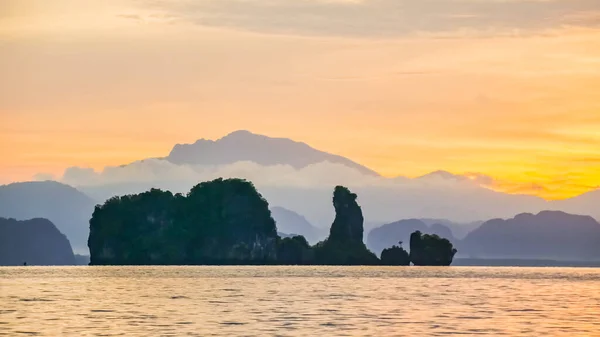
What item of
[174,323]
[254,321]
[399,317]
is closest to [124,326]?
[174,323]

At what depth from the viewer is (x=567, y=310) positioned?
9988 cm

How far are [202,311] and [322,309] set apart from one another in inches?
442

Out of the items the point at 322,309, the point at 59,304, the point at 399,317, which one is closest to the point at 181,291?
the point at 59,304

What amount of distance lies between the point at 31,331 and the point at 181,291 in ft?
200

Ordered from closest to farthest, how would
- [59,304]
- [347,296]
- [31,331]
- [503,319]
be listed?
[31,331], [503,319], [59,304], [347,296]

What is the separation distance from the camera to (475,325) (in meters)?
82.1

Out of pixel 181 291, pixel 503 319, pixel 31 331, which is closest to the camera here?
pixel 31 331

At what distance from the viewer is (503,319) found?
8850 centimetres

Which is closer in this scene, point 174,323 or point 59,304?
point 174,323

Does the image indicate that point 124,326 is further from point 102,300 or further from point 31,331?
point 102,300

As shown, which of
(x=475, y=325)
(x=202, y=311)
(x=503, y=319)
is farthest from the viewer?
(x=202, y=311)

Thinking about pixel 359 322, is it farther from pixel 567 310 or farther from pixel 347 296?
pixel 347 296

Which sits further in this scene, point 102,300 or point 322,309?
point 102,300

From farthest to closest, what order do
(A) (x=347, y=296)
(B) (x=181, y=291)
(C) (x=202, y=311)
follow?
(B) (x=181, y=291) → (A) (x=347, y=296) → (C) (x=202, y=311)
